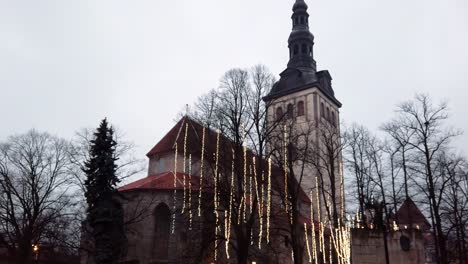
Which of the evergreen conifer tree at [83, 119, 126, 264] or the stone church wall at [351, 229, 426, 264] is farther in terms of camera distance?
the stone church wall at [351, 229, 426, 264]

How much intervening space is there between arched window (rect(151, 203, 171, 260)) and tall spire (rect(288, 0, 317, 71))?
78.5 feet

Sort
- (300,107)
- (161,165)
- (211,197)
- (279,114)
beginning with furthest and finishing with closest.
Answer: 1. (300,107)
2. (161,165)
3. (279,114)
4. (211,197)

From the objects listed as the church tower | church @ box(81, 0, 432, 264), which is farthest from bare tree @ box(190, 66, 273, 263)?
the church tower

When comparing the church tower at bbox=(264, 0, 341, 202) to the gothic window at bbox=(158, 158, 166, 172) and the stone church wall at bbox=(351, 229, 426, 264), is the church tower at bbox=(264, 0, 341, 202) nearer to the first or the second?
the gothic window at bbox=(158, 158, 166, 172)

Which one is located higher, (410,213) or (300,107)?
(300,107)

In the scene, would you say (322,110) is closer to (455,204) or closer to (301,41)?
(301,41)

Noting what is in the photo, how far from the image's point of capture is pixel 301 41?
151 ft

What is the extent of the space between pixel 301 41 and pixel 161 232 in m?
26.1

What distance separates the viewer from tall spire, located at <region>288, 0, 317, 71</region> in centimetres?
4625

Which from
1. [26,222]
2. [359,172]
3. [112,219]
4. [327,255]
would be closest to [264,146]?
[359,172]

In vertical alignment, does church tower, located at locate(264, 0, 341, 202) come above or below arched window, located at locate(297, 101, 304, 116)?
above

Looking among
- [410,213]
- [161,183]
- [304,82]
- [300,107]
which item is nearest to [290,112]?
[410,213]

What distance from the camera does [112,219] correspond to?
1270cm

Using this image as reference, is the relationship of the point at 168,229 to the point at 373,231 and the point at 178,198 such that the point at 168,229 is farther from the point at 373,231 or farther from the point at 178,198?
the point at 373,231
